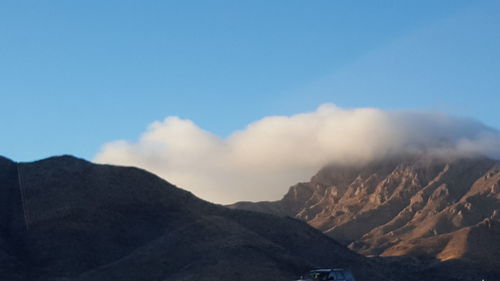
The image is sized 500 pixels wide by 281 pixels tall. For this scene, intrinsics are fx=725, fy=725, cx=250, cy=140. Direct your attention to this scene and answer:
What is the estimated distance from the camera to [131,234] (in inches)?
3346

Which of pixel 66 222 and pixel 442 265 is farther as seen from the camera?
pixel 442 265

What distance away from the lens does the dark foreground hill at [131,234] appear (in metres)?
71.4

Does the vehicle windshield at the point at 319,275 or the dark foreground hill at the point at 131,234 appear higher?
the dark foreground hill at the point at 131,234

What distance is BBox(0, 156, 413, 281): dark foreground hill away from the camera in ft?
234

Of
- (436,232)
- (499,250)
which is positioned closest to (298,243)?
(499,250)

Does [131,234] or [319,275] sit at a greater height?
[131,234]

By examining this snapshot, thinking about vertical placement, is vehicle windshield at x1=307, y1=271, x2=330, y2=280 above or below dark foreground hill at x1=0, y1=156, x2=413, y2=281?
below

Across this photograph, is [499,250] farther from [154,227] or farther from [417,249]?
[154,227]

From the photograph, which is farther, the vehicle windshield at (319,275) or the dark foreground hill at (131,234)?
the dark foreground hill at (131,234)

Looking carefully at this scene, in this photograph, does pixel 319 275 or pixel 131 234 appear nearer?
pixel 319 275

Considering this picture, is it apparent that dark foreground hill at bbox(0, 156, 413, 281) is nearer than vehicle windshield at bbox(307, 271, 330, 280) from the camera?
No

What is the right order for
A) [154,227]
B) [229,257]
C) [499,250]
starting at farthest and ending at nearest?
1. [499,250]
2. [154,227]
3. [229,257]

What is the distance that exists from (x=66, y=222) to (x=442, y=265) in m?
85.2

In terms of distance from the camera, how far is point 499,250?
507 feet
